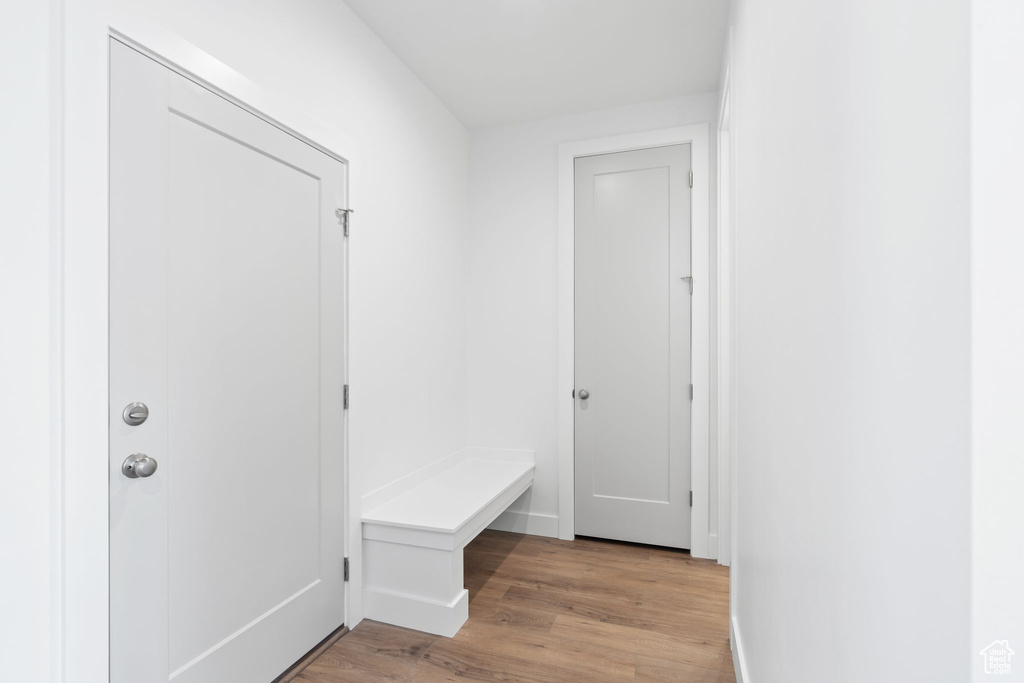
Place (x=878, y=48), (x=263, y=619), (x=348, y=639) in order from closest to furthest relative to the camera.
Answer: (x=878, y=48) < (x=263, y=619) < (x=348, y=639)

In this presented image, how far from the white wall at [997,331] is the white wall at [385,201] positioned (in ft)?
5.86

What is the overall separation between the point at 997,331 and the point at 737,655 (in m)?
1.90

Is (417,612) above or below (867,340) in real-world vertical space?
below

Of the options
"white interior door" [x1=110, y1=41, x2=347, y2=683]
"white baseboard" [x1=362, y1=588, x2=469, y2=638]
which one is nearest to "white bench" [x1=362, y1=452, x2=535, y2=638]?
"white baseboard" [x1=362, y1=588, x2=469, y2=638]

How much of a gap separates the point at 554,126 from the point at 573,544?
2.70 m

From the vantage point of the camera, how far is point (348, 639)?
2.06 m

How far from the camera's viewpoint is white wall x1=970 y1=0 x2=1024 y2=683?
0.34 metres

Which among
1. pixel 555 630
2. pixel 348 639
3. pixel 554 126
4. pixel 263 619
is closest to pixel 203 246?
pixel 263 619

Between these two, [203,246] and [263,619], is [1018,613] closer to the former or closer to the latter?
[203,246]

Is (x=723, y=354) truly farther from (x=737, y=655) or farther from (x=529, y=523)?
(x=529, y=523)

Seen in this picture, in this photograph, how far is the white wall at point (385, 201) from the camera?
1.76m
